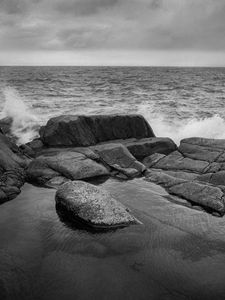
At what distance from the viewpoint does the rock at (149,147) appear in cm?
1246

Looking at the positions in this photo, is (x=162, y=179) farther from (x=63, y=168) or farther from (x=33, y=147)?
(x=33, y=147)

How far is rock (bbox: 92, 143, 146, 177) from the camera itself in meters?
10.6

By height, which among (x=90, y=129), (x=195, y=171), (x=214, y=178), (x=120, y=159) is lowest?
(x=195, y=171)

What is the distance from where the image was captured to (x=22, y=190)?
924cm

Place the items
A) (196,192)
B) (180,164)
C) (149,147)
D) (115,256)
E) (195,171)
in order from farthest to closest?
1. (149,147)
2. (180,164)
3. (195,171)
4. (196,192)
5. (115,256)

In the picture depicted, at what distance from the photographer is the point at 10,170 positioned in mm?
10023

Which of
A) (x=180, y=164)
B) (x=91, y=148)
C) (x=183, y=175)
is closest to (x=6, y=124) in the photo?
(x=91, y=148)

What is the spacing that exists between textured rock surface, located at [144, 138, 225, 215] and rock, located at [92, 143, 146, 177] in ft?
1.45

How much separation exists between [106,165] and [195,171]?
2.85m

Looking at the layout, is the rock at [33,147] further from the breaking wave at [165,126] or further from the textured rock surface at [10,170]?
the breaking wave at [165,126]

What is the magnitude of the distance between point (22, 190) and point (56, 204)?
5.49 feet

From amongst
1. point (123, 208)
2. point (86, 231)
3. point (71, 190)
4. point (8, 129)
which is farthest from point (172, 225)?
point (8, 129)

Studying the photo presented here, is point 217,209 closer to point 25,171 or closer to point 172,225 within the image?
point 172,225

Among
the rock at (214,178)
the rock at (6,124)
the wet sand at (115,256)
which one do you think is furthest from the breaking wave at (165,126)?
the wet sand at (115,256)
